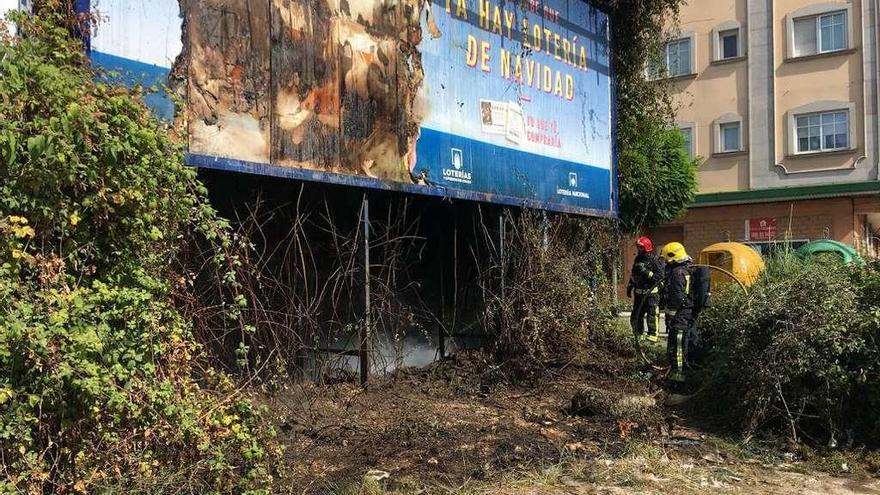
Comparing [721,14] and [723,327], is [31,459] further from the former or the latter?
[721,14]

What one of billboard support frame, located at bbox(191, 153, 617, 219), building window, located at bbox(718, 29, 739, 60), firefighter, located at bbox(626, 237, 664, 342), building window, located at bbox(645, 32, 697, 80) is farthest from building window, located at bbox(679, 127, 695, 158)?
firefighter, located at bbox(626, 237, 664, 342)

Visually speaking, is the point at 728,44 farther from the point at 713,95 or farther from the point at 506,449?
the point at 506,449

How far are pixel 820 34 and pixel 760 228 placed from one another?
659 cm

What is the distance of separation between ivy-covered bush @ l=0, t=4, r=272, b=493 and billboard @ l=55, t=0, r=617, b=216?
5.37 ft

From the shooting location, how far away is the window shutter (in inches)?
1007

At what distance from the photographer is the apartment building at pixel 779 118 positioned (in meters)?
24.5

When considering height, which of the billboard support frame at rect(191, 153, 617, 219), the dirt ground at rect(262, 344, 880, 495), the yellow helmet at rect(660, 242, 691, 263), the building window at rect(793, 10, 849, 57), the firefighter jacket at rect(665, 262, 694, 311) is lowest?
the dirt ground at rect(262, 344, 880, 495)

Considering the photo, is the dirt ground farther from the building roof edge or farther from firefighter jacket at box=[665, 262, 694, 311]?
the building roof edge

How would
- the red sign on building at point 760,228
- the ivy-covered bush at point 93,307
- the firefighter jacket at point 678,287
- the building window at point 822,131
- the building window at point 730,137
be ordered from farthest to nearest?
the building window at point 730,137 < the red sign on building at point 760,228 < the building window at point 822,131 < the firefighter jacket at point 678,287 < the ivy-covered bush at point 93,307

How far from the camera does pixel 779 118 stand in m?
26.1

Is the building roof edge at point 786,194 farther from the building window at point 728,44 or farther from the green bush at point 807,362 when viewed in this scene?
the green bush at point 807,362

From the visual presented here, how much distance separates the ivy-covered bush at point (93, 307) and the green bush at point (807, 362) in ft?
14.9

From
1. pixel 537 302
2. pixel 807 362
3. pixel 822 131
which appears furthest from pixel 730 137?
pixel 807 362

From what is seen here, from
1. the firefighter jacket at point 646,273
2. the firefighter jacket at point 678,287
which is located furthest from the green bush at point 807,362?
the firefighter jacket at point 646,273
